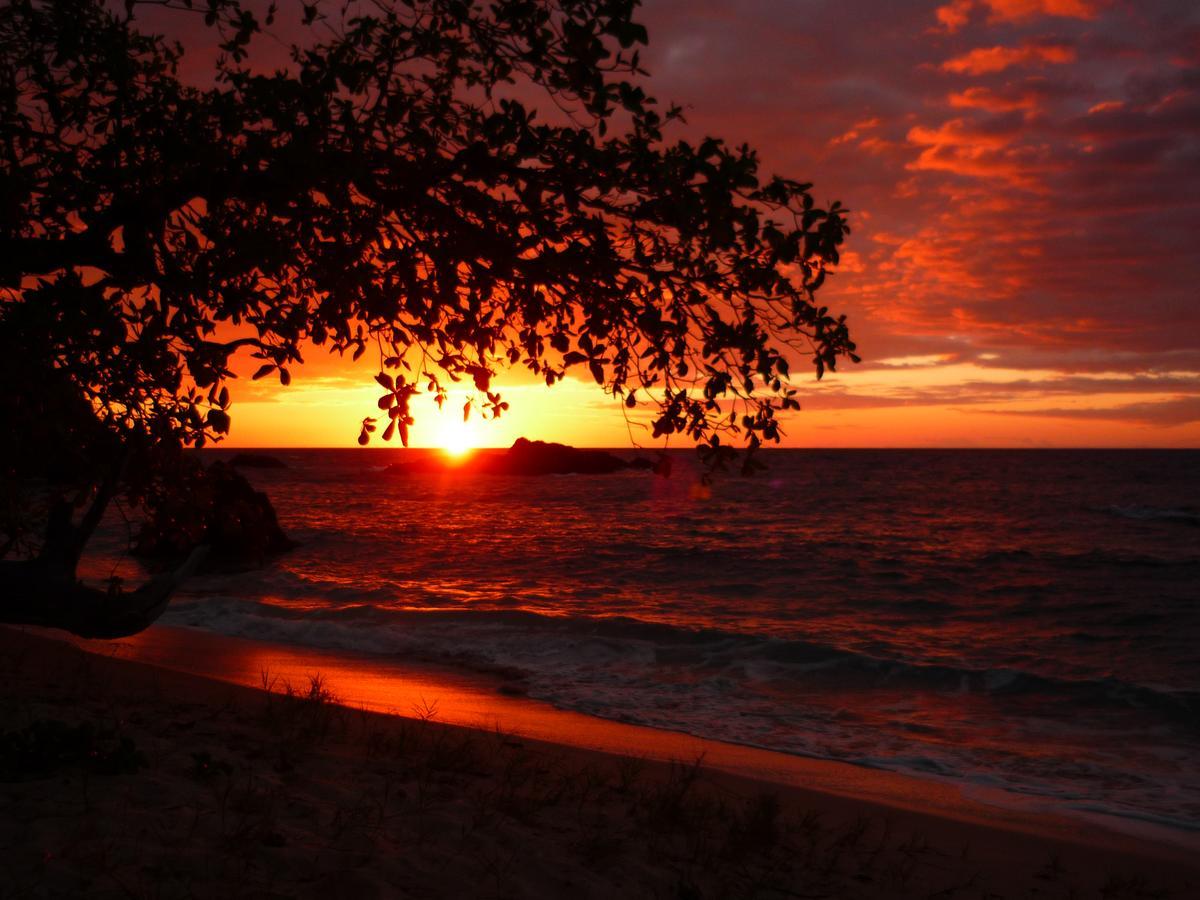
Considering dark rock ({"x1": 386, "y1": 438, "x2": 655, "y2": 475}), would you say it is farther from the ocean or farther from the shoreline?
the shoreline

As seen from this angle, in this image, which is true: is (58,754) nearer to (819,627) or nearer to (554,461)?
(819,627)

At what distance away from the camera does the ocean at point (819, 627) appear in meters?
11.5

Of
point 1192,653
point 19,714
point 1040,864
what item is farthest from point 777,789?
point 1192,653

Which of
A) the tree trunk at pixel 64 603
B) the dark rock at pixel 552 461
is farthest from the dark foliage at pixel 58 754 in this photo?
the dark rock at pixel 552 461

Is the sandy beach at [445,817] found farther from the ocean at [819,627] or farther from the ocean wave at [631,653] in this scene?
the ocean wave at [631,653]

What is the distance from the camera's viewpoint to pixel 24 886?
4.25 meters

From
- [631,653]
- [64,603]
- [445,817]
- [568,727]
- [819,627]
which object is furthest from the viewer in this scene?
[819,627]

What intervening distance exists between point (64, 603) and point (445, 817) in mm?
2787

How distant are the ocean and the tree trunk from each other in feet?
12.0

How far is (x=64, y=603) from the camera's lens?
5566 millimetres

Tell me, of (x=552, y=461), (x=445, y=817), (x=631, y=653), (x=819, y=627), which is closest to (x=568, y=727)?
(x=445, y=817)

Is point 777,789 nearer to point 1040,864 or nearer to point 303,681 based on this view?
point 1040,864

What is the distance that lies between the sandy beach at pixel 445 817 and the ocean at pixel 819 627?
1.94 m

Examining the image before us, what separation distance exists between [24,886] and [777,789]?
19.8 ft
